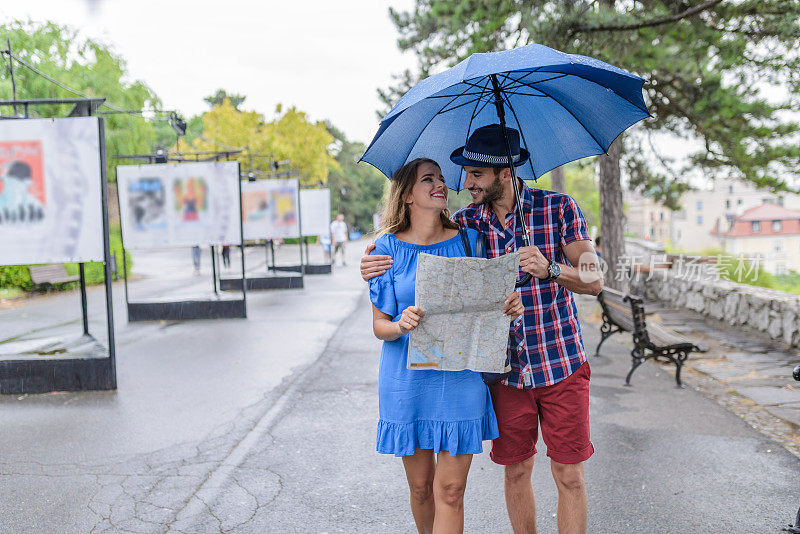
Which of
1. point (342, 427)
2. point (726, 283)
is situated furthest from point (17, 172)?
point (726, 283)

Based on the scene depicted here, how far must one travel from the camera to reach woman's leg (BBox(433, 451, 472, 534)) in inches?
102

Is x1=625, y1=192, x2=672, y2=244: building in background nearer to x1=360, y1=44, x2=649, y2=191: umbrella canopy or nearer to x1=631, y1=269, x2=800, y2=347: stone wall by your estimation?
x1=631, y1=269, x2=800, y2=347: stone wall

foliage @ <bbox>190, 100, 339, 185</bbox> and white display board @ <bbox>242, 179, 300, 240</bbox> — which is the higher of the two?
foliage @ <bbox>190, 100, 339, 185</bbox>

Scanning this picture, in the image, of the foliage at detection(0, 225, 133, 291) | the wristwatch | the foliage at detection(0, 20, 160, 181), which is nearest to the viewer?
the wristwatch

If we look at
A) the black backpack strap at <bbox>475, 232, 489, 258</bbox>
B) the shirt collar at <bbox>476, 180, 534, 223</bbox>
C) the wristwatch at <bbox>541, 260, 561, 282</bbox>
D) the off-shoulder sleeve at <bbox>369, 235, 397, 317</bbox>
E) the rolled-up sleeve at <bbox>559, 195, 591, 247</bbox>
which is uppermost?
the shirt collar at <bbox>476, 180, 534, 223</bbox>

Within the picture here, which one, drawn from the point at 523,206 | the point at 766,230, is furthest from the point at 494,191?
the point at 766,230

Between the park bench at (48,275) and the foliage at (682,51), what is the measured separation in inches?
403

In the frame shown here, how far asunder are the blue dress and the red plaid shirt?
19 cm

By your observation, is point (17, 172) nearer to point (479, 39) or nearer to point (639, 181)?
point (479, 39)

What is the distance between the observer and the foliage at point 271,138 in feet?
122

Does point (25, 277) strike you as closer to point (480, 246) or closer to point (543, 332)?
point (480, 246)

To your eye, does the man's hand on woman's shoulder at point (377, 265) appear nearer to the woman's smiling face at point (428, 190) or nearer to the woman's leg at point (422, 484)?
the woman's smiling face at point (428, 190)

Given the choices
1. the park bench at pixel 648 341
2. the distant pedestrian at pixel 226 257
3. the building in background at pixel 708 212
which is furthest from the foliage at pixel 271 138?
the building in background at pixel 708 212

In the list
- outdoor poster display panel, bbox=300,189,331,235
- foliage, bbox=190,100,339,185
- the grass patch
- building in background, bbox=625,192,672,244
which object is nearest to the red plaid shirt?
the grass patch
